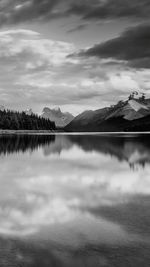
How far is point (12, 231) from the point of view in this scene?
11023 mm

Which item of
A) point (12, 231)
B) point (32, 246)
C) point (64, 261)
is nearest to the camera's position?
point (64, 261)

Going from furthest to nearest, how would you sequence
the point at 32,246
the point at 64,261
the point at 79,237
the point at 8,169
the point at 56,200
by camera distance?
the point at 8,169 < the point at 56,200 < the point at 79,237 < the point at 32,246 < the point at 64,261

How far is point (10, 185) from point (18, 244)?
34.8ft

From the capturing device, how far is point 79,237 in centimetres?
1034

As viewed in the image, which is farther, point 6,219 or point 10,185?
point 10,185

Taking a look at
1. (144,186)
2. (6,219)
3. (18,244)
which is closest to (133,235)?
(18,244)

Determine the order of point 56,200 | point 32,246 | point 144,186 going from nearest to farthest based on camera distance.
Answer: point 32,246 → point 56,200 → point 144,186

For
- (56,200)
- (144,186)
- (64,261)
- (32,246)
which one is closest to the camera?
(64,261)

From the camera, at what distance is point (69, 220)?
12.3 metres

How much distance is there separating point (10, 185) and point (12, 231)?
930 centimetres

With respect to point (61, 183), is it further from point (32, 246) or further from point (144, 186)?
point (32, 246)

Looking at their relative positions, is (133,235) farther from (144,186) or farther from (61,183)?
(61,183)

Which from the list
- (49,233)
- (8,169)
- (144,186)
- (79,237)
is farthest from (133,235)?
(8,169)

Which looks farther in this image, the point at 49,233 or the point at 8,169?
the point at 8,169
